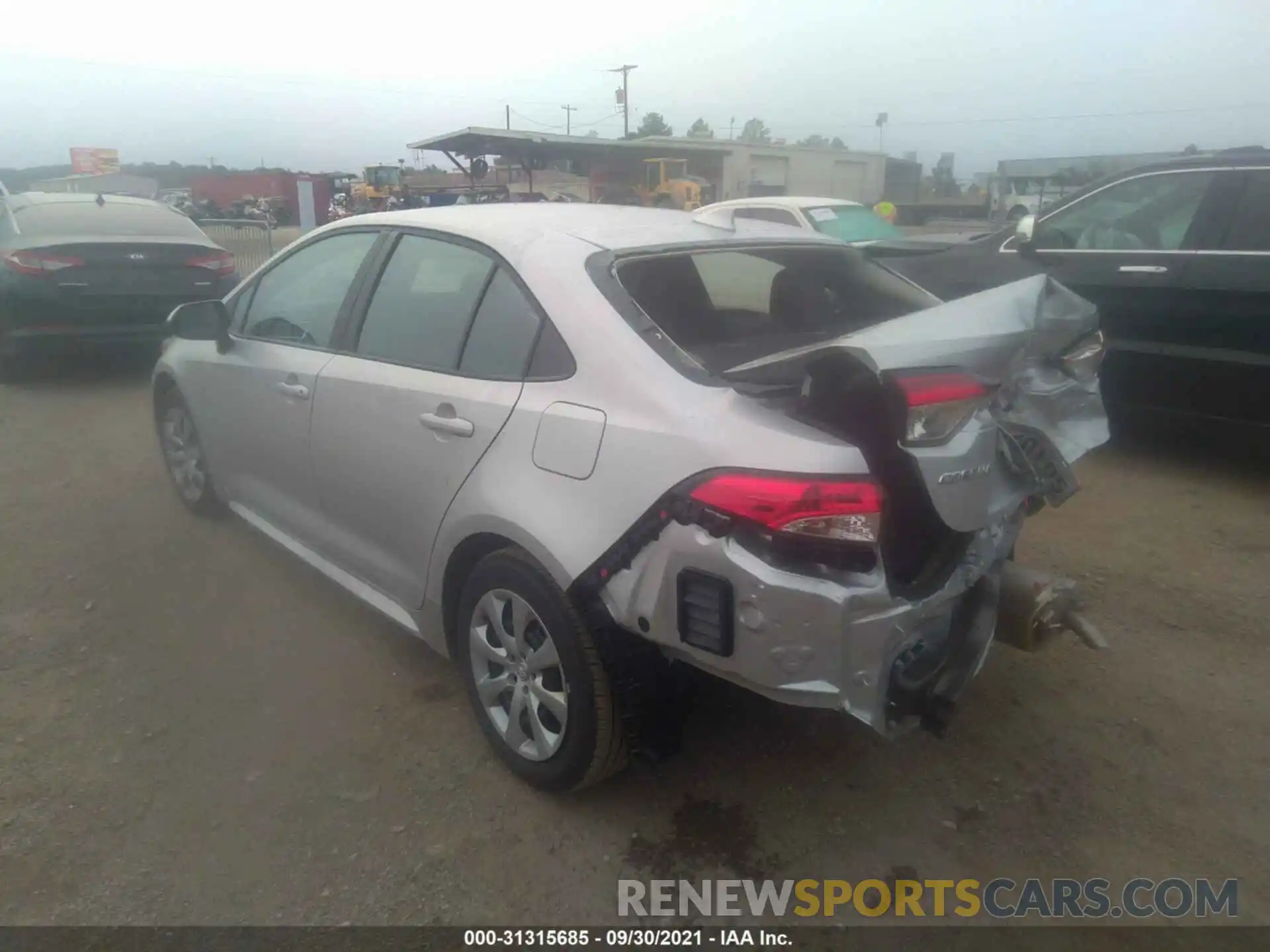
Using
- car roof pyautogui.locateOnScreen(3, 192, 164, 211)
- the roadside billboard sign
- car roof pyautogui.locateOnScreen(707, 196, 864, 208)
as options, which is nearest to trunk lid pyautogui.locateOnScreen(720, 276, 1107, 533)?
car roof pyautogui.locateOnScreen(3, 192, 164, 211)

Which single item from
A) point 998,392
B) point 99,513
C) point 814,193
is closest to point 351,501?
point 998,392

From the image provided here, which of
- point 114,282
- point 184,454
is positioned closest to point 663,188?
point 114,282

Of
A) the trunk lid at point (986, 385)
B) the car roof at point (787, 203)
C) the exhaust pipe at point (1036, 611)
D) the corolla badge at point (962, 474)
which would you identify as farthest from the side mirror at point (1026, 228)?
the car roof at point (787, 203)

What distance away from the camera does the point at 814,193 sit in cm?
4012

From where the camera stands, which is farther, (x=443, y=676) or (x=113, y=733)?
(x=443, y=676)

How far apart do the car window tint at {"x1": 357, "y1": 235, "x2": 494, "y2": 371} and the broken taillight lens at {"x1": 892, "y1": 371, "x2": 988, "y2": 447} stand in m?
1.43

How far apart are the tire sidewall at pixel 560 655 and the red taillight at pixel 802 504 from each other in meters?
0.57

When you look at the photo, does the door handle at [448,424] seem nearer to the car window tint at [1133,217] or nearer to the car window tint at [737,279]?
the car window tint at [737,279]

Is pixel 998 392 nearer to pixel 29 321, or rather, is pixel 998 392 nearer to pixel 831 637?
pixel 831 637

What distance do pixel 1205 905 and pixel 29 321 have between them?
8159 millimetres

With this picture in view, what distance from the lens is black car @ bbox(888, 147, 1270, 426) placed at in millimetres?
4922

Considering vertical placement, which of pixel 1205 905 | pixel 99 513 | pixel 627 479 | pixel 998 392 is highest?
pixel 998 392

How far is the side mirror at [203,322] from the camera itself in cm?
405

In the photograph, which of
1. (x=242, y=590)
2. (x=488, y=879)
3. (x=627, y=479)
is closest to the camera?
(x=627, y=479)
